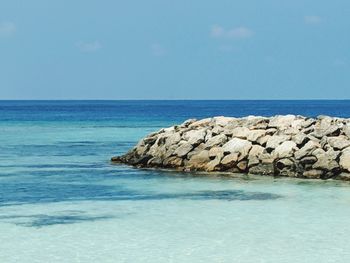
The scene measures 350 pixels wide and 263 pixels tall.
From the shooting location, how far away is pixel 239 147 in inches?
784

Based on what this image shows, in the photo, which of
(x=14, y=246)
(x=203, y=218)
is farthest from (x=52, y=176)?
(x=14, y=246)

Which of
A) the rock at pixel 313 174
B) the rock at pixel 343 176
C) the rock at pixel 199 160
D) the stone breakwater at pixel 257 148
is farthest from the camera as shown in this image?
the rock at pixel 199 160

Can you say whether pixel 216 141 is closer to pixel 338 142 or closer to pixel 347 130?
pixel 338 142

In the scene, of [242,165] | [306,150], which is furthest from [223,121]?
[306,150]

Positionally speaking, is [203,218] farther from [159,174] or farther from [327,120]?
[327,120]

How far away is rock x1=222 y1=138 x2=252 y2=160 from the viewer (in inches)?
781

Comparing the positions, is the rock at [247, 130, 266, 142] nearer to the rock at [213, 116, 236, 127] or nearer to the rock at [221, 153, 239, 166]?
the rock at [221, 153, 239, 166]

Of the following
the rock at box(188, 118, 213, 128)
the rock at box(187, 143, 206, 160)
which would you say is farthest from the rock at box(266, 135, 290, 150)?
the rock at box(188, 118, 213, 128)

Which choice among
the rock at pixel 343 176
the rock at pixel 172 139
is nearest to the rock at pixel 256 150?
the rock at pixel 343 176

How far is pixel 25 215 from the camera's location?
13.5 metres

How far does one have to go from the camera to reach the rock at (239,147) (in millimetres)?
19844

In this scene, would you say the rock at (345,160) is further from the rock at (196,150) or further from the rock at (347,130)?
the rock at (196,150)

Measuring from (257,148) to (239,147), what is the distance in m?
0.46

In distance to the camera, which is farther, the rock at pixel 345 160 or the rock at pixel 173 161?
the rock at pixel 173 161
